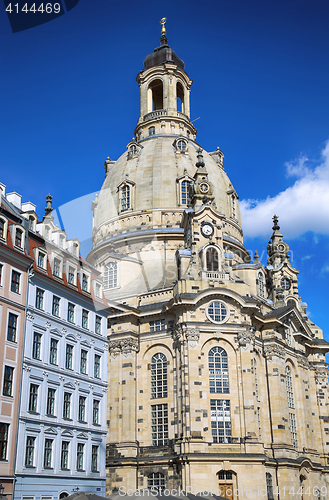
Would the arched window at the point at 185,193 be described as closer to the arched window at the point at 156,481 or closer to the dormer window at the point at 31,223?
the dormer window at the point at 31,223

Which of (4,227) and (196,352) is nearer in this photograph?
(4,227)

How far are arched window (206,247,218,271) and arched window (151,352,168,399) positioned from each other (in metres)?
10.4

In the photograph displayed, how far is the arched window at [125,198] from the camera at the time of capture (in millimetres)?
72375

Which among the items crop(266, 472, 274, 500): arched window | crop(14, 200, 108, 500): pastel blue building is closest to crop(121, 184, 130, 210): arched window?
crop(14, 200, 108, 500): pastel blue building

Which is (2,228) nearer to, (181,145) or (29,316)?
(29,316)

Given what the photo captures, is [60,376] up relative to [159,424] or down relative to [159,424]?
up

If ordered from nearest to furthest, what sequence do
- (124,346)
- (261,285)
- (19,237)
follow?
(19,237)
(124,346)
(261,285)

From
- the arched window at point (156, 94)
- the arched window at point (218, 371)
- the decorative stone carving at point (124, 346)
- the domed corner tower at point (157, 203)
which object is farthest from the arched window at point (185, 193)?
the arched window at point (218, 371)

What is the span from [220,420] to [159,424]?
6447mm

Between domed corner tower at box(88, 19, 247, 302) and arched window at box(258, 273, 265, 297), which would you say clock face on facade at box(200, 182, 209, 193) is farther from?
arched window at box(258, 273, 265, 297)

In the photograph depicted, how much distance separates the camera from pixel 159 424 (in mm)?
54062

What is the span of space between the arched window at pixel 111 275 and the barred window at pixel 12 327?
2965 centimetres

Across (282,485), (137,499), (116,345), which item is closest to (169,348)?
(116,345)

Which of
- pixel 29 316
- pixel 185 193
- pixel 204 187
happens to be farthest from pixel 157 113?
pixel 29 316
